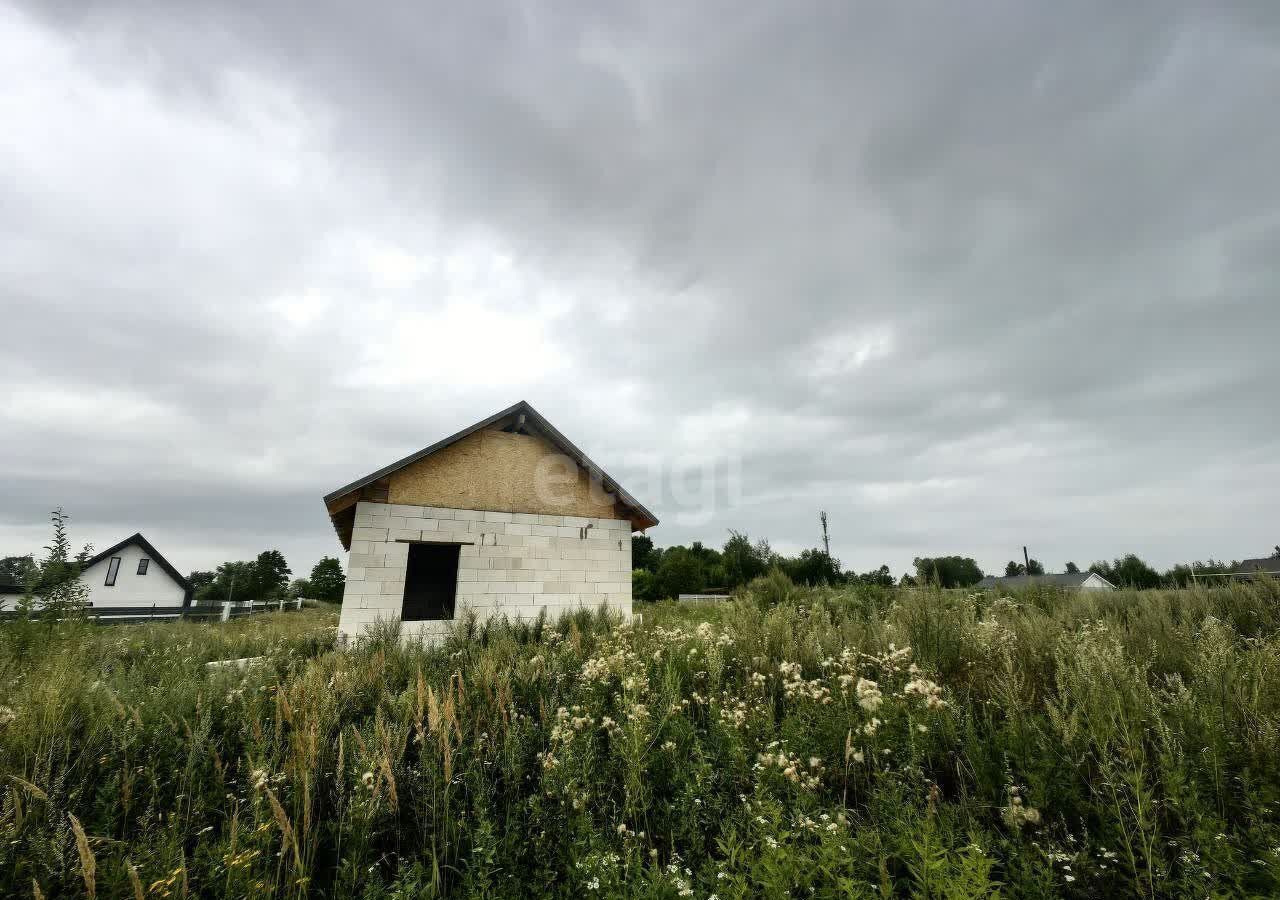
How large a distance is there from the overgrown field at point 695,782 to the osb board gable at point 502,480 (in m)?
6.32

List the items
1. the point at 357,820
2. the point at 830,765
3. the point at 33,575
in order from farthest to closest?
the point at 33,575, the point at 830,765, the point at 357,820

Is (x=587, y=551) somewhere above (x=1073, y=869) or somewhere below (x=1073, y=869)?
above

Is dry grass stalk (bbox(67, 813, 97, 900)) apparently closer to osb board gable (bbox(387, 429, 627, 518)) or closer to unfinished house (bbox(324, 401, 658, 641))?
unfinished house (bbox(324, 401, 658, 641))

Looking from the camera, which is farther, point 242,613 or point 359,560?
point 242,613

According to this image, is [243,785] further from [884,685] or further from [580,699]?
[884,685]

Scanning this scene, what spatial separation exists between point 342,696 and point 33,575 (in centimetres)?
588

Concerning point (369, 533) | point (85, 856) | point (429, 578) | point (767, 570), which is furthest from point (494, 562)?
point (767, 570)

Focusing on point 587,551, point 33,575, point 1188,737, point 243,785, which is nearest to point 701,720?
point 1188,737

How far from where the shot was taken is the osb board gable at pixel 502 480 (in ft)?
39.8

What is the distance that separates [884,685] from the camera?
4.86m

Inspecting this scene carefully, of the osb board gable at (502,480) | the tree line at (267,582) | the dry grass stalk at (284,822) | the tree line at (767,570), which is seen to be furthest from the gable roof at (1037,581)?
the tree line at (267,582)

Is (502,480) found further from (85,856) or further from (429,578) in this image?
(85,856)

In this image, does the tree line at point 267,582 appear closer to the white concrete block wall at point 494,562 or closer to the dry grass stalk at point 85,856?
the white concrete block wall at point 494,562

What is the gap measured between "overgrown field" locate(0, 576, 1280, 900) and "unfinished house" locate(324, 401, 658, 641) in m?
5.32
